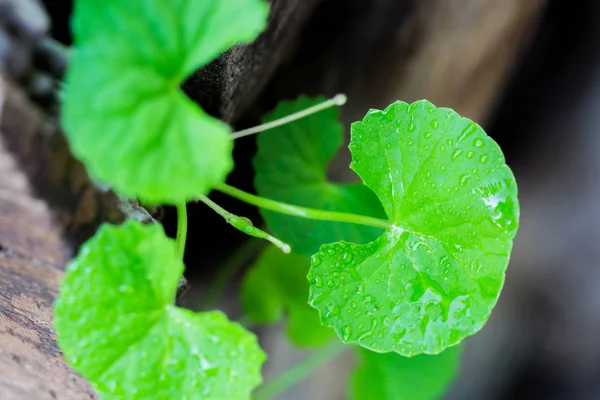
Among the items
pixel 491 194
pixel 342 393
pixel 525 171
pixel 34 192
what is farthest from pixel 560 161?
pixel 34 192

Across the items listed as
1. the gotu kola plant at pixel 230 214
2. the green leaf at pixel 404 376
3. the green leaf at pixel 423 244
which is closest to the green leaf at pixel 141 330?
the gotu kola plant at pixel 230 214

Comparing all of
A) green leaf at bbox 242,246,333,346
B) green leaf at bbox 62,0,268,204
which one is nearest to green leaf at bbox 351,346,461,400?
green leaf at bbox 242,246,333,346

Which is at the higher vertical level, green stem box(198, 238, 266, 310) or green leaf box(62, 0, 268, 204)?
green leaf box(62, 0, 268, 204)

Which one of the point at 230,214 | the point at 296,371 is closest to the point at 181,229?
the point at 230,214

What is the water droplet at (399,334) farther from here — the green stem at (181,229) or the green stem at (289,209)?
the green stem at (181,229)

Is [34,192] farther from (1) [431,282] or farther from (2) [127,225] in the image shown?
(1) [431,282]

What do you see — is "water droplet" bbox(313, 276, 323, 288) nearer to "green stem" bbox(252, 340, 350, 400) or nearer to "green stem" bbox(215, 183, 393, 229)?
"green stem" bbox(215, 183, 393, 229)

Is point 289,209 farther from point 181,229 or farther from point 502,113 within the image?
point 502,113
